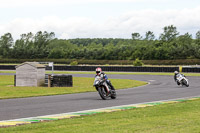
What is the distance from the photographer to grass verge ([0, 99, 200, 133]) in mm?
9375

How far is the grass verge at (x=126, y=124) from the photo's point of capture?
9375 mm

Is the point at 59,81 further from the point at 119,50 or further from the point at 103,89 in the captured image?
the point at 119,50

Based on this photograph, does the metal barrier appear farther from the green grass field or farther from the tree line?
the tree line

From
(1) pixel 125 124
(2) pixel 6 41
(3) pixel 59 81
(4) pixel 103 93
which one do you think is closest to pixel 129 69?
(3) pixel 59 81

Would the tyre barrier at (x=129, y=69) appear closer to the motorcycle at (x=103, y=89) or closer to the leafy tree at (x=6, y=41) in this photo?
the motorcycle at (x=103, y=89)

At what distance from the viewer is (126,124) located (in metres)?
10.3

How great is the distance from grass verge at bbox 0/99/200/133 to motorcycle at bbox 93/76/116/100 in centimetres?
576

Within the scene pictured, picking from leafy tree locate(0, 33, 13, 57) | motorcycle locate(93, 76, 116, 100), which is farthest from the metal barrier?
leafy tree locate(0, 33, 13, 57)

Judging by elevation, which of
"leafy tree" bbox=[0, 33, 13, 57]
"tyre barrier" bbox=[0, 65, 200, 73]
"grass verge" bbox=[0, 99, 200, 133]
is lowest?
"grass verge" bbox=[0, 99, 200, 133]

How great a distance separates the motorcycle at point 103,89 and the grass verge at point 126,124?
18.9ft

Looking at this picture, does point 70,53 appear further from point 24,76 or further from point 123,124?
point 123,124

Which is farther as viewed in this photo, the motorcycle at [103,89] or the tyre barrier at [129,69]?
the tyre barrier at [129,69]

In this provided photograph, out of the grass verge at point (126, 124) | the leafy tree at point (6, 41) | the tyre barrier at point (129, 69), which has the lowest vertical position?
the grass verge at point (126, 124)

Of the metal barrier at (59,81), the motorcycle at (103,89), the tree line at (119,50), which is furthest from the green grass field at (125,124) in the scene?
the tree line at (119,50)
